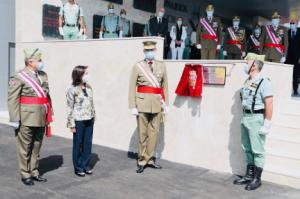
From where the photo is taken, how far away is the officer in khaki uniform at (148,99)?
20.9 feet

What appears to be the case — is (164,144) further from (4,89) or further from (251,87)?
(4,89)

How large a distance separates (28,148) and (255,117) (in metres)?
3.19

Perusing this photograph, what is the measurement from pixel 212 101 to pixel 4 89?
245 inches

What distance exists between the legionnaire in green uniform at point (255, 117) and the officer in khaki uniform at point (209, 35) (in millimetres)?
4158

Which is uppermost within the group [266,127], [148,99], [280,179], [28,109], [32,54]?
[32,54]

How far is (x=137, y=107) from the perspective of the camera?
6.42m

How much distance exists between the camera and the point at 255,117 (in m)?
5.57

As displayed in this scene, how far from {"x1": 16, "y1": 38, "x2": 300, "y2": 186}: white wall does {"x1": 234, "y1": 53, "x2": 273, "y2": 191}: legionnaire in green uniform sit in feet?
1.71

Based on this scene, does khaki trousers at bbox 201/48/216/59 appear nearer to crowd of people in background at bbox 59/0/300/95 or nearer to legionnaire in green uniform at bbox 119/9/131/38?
crowd of people in background at bbox 59/0/300/95

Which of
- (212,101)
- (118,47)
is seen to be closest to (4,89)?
(118,47)

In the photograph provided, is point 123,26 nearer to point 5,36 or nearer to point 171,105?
point 5,36

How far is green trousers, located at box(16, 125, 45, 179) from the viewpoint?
216 inches

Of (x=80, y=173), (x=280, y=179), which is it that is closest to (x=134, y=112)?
(x=80, y=173)

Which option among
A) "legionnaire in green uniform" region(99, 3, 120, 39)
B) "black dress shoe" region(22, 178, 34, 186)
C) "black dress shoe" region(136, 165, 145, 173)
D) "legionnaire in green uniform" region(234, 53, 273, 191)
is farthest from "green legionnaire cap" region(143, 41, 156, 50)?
"legionnaire in green uniform" region(99, 3, 120, 39)
